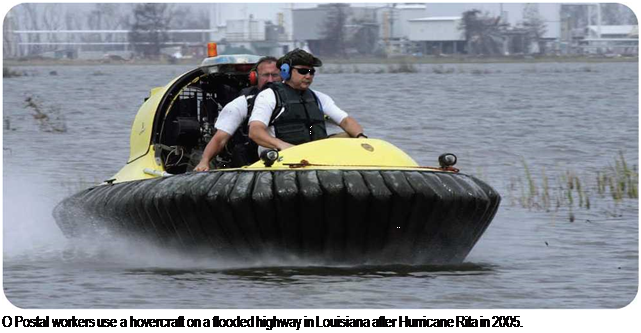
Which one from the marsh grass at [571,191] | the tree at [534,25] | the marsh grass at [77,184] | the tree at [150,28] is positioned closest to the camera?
the marsh grass at [571,191]

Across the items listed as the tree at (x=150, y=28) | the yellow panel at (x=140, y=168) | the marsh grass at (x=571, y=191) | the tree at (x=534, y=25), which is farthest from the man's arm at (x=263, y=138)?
the tree at (x=534, y=25)

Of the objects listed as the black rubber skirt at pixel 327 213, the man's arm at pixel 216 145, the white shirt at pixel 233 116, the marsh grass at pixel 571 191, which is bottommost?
the marsh grass at pixel 571 191

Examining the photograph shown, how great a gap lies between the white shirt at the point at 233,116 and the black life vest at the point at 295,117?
0.29m

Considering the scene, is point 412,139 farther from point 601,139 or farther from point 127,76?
point 127,76

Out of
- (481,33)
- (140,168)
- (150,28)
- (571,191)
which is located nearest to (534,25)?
(481,33)

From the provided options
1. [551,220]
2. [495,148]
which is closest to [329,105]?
[551,220]

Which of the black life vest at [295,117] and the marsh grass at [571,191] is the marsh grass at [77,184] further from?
the black life vest at [295,117]

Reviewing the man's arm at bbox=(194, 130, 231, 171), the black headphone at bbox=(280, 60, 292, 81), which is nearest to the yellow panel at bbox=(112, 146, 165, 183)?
the man's arm at bbox=(194, 130, 231, 171)

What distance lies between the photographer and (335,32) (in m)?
67.6

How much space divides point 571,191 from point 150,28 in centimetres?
4650

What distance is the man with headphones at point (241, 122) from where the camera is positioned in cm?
1158

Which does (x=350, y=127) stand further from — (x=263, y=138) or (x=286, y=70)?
(x=263, y=138)

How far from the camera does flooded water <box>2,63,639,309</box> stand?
1040 cm

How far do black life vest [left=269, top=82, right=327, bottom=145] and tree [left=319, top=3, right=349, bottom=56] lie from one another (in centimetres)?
5557
